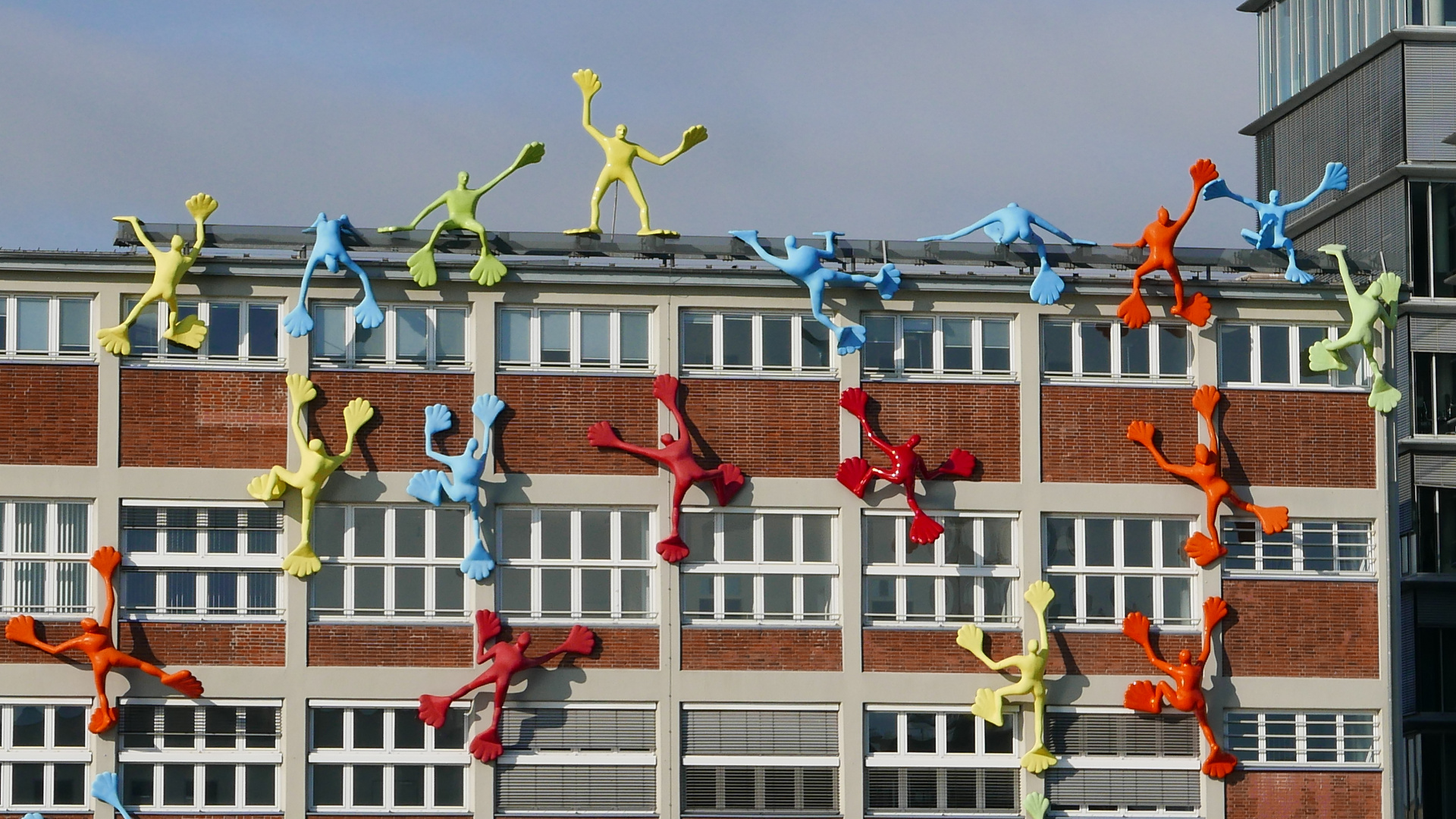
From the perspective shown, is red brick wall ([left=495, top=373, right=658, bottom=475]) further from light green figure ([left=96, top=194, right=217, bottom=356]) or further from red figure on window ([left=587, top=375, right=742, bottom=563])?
light green figure ([left=96, top=194, right=217, bottom=356])

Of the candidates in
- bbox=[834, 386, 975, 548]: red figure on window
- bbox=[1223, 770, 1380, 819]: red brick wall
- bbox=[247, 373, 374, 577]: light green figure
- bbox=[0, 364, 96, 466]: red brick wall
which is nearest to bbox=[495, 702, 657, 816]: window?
bbox=[247, 373, 374, 577]: light green figure

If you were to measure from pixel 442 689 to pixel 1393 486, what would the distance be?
628 inches

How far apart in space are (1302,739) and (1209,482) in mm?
4453

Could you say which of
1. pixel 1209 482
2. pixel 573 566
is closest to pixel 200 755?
pixel 573 566

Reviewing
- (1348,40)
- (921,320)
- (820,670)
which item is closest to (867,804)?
(820,670)

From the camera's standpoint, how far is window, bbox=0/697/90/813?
35406 millimetres

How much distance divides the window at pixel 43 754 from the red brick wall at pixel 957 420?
13.4 meters

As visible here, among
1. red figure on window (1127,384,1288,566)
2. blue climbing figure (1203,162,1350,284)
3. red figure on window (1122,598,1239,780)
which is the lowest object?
red figure on window (1122,598,1239,780)

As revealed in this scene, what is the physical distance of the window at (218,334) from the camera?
3638cm

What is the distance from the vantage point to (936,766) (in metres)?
36.8

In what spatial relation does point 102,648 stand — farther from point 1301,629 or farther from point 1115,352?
point 1301,629

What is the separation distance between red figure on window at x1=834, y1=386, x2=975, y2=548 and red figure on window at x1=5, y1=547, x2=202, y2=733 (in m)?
10.7

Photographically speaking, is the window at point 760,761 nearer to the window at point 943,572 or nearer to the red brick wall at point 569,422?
the window at point 943,572

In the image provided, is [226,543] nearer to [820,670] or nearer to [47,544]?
[47,544]
